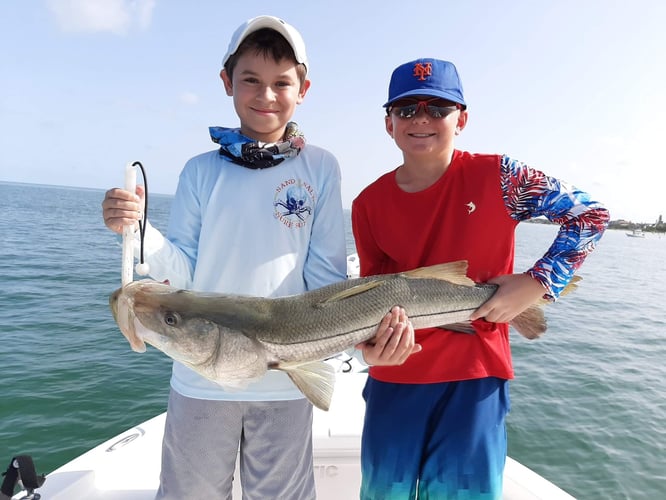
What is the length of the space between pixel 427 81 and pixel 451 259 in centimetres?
113

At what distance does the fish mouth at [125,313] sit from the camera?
2023mm

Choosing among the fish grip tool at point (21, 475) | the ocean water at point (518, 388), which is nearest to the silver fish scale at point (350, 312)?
the fish grip tool at point (21, 475)

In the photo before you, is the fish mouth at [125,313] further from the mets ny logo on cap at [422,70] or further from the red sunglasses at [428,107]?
the mets ny logo on cap at [422,70]

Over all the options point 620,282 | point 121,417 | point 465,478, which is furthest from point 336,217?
point 620,282

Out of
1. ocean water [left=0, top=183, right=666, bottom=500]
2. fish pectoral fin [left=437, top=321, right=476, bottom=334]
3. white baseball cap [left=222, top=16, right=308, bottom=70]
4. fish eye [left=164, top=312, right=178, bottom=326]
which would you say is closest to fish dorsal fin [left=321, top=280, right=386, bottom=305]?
fish pectoral fin [left=437, top=321, right=476, bottom=334]

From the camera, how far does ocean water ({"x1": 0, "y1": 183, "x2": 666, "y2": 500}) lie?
22.5 feet

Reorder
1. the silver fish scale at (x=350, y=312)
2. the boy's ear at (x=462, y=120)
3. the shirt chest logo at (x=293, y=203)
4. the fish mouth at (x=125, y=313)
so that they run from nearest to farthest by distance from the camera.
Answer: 1. the fish mouth at (x=125, y=313)
2. the silver fish scale at (x=350, y=312)
3. the shirt chest logo at (x=293, y=203)
4. the boy's ear at (x=462, y=120)

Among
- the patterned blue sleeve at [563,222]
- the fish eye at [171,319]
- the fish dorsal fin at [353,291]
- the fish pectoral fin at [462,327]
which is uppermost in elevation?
the patterned blue sleeve at [563,222]

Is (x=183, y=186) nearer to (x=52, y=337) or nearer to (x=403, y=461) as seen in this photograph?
(x=403, y=461)

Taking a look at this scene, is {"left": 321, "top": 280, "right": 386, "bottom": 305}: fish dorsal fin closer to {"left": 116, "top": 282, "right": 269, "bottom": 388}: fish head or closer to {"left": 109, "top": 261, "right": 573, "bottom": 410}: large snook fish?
{"left": 109, "top": 261, "right": 573, "bottom": 410}: large snook fish

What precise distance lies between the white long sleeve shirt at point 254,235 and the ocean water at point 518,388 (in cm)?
462

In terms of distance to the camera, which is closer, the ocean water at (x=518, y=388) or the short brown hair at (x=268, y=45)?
the short brown hair at (x=268, y=45)

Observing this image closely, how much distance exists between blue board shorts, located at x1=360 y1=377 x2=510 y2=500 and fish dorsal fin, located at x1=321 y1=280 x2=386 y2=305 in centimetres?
80

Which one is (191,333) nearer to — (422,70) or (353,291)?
(353,291)
